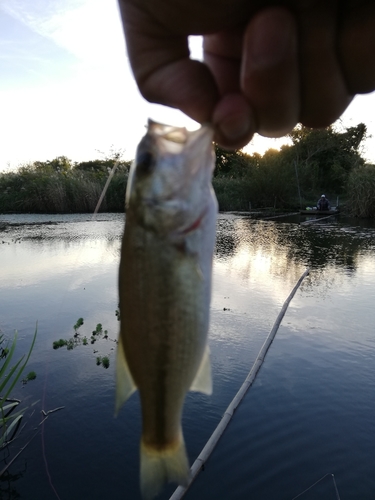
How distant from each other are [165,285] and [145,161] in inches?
15.3

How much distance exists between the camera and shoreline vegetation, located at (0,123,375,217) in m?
33.1

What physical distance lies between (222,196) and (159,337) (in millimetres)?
39389

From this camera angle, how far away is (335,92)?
150 centimetres

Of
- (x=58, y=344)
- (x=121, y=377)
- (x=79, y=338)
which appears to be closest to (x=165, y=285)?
(x=121, y=377)

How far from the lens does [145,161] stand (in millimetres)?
1359

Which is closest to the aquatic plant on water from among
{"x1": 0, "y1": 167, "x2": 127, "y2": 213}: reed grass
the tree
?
{"x1": 0, "y1": 167, "x2": 127, "y2": 213}: reed grass

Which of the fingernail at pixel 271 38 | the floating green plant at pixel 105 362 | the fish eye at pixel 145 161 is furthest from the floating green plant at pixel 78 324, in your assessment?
the fingernail at pixel 271 38

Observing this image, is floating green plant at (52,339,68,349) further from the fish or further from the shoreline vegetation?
the shoreline vegetation

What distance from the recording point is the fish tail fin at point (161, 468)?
49.8 inches

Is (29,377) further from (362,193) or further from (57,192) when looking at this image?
(362,193)

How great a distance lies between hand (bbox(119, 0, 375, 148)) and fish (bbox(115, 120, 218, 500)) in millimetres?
183

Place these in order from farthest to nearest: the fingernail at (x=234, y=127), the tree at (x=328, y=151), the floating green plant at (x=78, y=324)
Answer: the tree at (x=328, y=151) → the floating green plant at (x=78, y=324) → the fingernail at (x=234, y=127)

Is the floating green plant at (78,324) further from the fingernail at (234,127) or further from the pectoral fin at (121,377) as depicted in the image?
the fingernail at (234,127)

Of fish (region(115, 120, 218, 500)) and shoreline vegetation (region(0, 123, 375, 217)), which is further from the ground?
shoreline vegetation (region(0, 123, 375, 217))
